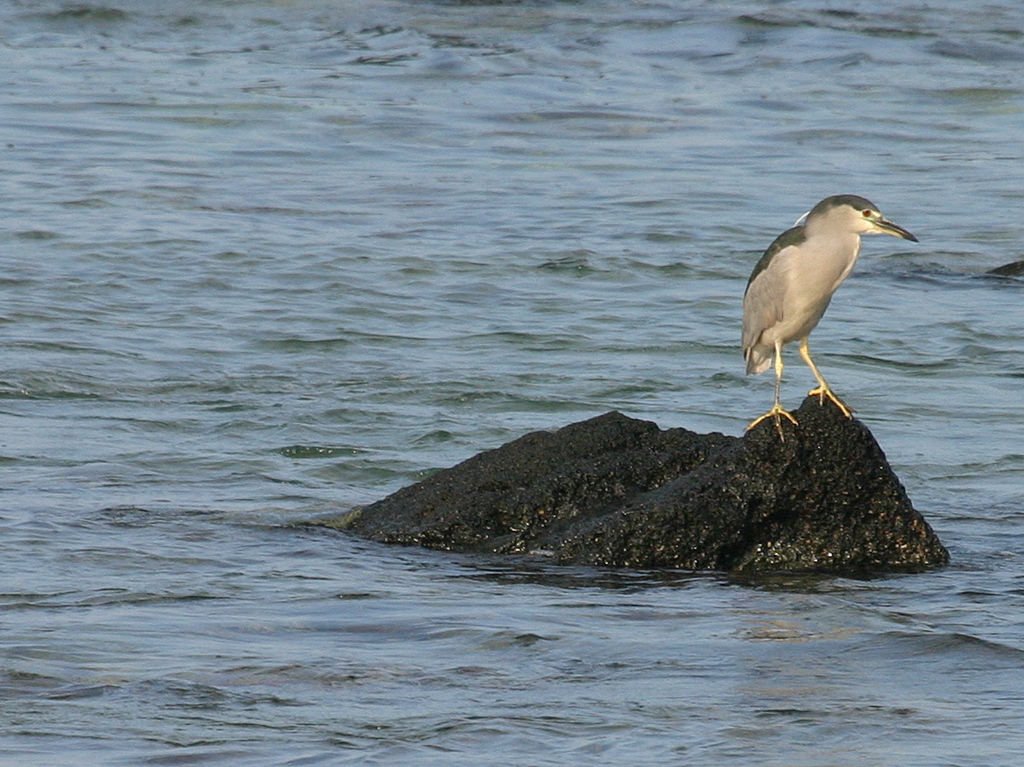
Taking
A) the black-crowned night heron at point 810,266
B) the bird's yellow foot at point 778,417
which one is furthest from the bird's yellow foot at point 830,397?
the bird's yellow foot at point 778,417

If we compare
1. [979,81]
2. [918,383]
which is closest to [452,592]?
[918,383]

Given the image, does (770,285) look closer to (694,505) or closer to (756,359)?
(756,359)

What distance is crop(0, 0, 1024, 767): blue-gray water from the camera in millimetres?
5660

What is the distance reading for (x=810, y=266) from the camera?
6.87 metres

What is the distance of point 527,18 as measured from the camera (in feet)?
81.9

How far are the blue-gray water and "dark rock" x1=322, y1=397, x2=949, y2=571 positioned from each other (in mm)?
206

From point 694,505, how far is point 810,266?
1034 mm

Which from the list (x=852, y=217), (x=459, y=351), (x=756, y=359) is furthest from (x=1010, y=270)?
(x=852, y=217)

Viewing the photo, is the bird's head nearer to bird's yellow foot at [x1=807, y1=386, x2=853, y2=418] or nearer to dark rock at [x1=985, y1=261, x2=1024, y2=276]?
bird's yellow foot at [x1=807, y1=386, x2=853, y2=418]

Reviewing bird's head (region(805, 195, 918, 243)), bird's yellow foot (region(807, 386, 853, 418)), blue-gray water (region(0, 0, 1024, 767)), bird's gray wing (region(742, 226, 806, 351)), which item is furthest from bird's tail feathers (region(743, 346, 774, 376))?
blue-gray water (region(0, 0, 1024, 767))

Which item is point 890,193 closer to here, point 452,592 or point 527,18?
point 527,18

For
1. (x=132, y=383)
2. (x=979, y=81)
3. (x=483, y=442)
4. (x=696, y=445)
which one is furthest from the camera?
(x=979, y=81)

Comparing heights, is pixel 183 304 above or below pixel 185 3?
below

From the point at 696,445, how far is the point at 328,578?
1648 mm
